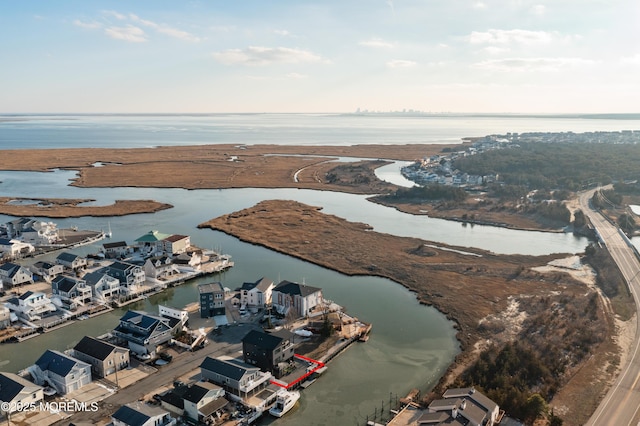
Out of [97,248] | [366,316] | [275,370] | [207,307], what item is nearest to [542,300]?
[366,316]

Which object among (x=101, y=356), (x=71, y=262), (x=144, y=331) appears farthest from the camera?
(x=71, y=262)

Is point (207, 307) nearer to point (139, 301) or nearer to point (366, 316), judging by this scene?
point (139, 301)

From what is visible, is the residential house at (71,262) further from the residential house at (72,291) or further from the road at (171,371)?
the road at (171,371)

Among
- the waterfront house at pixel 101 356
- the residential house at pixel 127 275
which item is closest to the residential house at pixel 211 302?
the waterfront house at pixel 101 356

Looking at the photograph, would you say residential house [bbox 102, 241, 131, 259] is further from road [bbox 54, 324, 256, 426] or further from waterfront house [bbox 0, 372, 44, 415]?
waterfront house [bbox 0, 372, 44, 415]

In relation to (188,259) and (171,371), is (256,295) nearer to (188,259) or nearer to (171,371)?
(171,371)

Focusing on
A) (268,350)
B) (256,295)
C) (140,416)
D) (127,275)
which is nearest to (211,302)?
(256,295)
